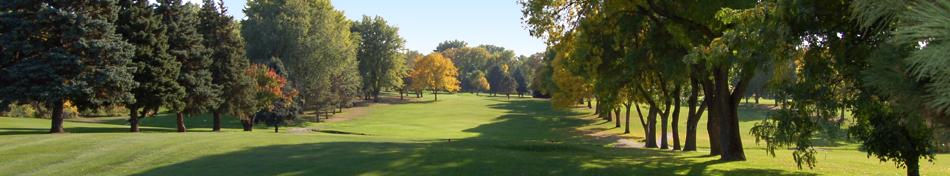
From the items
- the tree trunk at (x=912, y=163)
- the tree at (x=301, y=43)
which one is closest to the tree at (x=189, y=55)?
the tree at (x=301, y=43)

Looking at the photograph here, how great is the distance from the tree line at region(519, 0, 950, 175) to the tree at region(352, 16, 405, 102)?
59237 millimetres

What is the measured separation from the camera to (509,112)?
7894cm

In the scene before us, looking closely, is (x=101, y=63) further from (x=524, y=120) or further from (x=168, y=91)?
(x=524, y=120)

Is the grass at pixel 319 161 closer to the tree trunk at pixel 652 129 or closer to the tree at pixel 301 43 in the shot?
the tree trunk at pixel 652 129

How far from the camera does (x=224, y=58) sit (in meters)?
40.5

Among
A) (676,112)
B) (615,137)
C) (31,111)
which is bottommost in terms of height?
(615,137)

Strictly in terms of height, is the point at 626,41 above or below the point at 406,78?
below

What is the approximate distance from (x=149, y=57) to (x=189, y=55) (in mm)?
3775

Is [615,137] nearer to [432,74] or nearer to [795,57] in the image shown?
[795,57]

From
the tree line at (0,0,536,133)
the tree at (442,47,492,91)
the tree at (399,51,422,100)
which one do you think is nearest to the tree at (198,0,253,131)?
the tree line at (0,0,536,133)

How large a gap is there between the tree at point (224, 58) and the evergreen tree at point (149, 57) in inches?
233

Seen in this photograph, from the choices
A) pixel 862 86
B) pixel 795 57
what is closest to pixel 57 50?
pixel 795 57

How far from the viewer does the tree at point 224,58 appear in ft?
132

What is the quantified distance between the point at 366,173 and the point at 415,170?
4.43 feet
